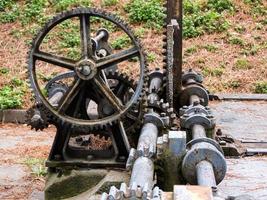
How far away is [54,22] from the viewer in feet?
16.0

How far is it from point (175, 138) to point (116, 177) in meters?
1.11

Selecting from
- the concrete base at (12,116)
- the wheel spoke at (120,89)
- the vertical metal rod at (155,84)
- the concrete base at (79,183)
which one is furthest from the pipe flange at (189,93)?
the concrete base at (12,116)

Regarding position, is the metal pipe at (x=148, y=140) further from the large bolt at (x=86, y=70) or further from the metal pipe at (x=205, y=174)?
the large bolt at (x=86, y=70)

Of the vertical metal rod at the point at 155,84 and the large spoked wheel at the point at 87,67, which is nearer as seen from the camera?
the large spoked wheel at the point at 87,67

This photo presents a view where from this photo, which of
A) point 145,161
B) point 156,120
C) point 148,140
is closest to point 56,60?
point 156,120

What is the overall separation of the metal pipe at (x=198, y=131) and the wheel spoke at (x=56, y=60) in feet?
3.17

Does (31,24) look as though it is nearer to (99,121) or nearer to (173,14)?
(173,14)

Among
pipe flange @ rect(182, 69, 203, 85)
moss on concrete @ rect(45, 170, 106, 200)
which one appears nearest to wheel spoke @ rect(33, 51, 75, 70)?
moss on concrete @ rect(45, 170, 106, 200)

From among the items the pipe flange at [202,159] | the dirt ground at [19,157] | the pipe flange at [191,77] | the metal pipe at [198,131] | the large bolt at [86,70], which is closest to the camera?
the pipe flange at [202,159]

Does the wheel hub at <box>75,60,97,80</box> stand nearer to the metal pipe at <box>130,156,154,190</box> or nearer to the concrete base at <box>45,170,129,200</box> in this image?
the concrete base at <box>45,170,129,200</box>

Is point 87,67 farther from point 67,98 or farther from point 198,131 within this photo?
point 198,131

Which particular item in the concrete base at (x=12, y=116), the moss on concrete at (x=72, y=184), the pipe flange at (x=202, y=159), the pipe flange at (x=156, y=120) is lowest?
the pipe flange at (x=202, y=159)

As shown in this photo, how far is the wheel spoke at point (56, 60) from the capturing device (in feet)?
16.1

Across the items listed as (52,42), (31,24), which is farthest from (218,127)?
(31,24)
